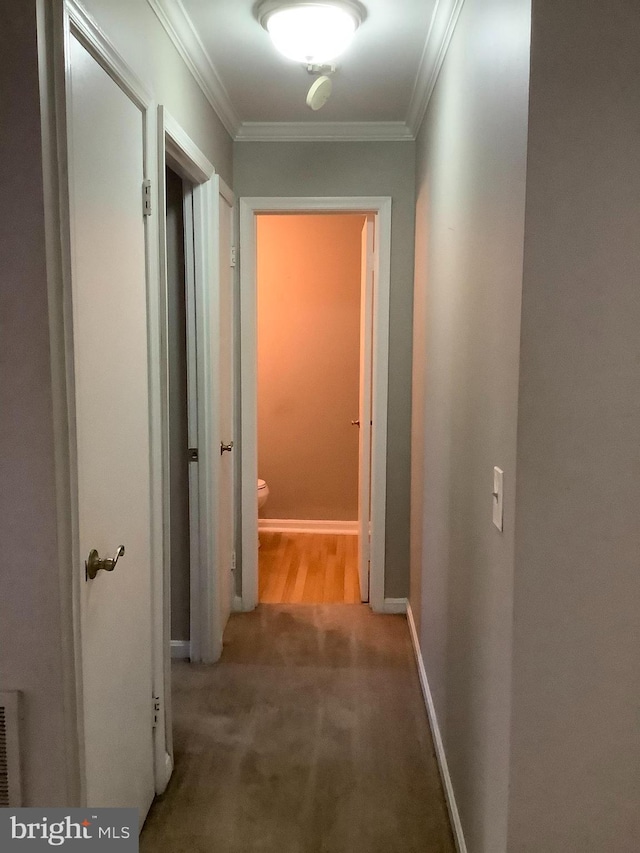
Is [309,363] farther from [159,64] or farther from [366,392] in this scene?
[159,64]

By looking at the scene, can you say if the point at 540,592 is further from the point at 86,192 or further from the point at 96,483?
the point at 86,192

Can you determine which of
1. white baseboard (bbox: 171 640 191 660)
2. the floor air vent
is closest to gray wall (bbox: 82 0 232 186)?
the floor air vent

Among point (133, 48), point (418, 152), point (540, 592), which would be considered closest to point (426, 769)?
point (540, 592)

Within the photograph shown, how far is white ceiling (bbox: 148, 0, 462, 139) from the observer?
7.00ft

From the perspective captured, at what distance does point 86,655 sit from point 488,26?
1696 millimetres

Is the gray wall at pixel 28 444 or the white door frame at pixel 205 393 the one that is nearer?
the gray wall at pixel 28 444

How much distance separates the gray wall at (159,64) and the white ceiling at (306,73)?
0.19 feet

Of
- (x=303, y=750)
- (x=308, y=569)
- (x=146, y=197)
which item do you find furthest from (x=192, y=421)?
(x=308, y=569)

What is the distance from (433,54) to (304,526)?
3.36m

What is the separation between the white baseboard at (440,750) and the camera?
1.92 meters

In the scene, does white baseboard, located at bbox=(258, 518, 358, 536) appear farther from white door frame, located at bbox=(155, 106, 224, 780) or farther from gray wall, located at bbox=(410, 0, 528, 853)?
gray wall, located at bbox=(410, 0, 528, 853)

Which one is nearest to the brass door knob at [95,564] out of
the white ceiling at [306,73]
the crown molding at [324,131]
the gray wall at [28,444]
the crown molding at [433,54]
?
the gray wall at [28,444]

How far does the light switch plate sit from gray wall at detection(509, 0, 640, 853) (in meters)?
0.12

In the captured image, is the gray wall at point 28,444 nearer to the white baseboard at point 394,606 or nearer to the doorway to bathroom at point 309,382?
the white baseboard at point 394,606
